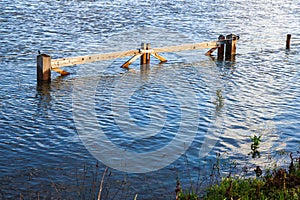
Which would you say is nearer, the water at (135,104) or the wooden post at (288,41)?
the water at (135,104)

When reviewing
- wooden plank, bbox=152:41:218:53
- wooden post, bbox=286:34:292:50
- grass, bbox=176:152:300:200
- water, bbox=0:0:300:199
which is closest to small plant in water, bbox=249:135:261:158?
water, bbox=0:0:300:199

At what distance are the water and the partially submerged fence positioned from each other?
483 mm

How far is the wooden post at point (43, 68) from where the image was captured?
64.7 feet

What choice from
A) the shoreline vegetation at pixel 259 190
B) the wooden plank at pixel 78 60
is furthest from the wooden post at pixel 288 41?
the shoreline vegetation at pixel 259 190

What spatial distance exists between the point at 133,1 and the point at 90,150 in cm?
3559

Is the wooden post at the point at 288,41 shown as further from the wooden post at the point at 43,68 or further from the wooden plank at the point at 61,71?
the wooden post at the point at 43,68

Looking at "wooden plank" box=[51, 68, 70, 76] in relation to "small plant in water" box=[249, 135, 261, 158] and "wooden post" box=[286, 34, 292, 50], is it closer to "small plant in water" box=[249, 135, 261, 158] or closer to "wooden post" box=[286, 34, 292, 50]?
"small plant in water" box=[249, 135, 261, 158]

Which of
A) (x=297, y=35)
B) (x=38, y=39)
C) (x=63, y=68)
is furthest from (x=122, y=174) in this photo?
(x=297, y=35)

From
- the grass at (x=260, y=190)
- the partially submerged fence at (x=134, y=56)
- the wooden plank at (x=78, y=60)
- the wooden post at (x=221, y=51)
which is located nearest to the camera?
the grass at (x=260, y=190)

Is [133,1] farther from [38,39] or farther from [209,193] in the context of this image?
[209,193]

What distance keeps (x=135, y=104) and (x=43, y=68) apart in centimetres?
404

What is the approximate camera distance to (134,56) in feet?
77.6

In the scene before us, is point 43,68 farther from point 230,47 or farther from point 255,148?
point 230,47

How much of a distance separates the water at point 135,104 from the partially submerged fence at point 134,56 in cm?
48
